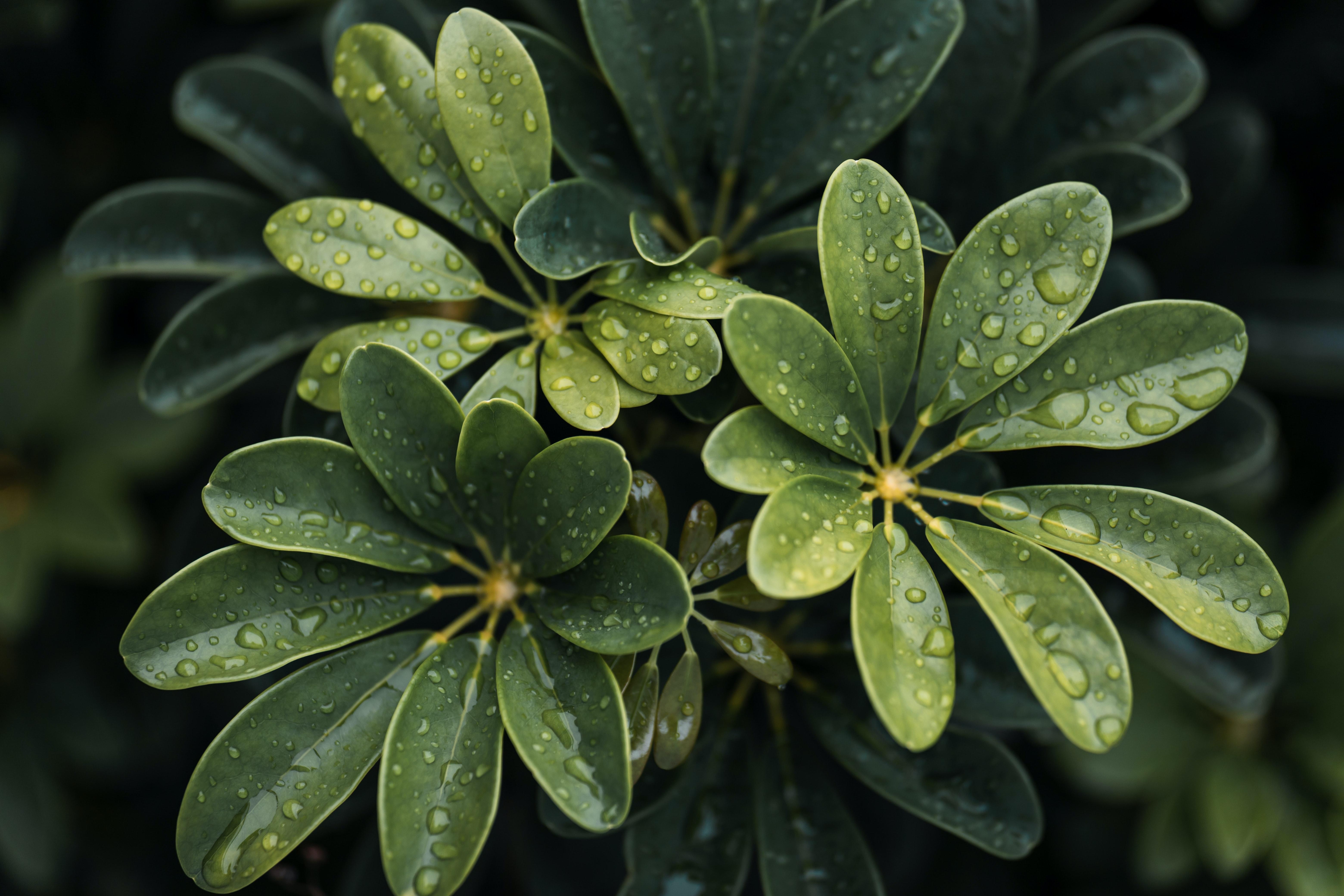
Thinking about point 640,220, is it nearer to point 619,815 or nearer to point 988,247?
point 988,247

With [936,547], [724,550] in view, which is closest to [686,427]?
[724,550]

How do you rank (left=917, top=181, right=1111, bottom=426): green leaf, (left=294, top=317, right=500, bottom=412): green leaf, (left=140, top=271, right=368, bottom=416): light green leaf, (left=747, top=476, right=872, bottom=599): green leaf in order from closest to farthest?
(left=747, top=476, right=872, bottom=599): green leaf, (left=917, top=181, right=1111, bottom=426): green leaf, (left=294, top=317, right=500, bottom=412): green leaf, (left=140, top=271, right=368, bottom=416): light green leaf

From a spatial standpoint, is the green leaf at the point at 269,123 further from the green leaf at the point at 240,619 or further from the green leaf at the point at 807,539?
the green leaf at the point at 807,539

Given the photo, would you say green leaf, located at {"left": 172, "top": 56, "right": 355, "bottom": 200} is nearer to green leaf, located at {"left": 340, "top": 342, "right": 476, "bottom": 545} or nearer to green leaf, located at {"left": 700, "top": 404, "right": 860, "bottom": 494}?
green leaf, located at {"left": 340, "top": 342, "right": 476, "bottom": 545}

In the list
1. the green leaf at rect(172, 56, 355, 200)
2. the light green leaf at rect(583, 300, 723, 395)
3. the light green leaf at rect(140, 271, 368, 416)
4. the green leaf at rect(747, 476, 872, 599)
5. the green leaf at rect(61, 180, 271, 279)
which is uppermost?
the green leaf at rect(172, 56, 355, 200)

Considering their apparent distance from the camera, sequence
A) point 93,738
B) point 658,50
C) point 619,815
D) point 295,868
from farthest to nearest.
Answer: point 93,738
point 295,868
point 658,50
point 619,815

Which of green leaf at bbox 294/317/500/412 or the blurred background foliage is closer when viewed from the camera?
green leaf at bbox 294/317/500/412

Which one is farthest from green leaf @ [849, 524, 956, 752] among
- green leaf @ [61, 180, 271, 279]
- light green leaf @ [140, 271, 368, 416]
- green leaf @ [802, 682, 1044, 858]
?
green leaf @ [61, 180, 271, 279]
